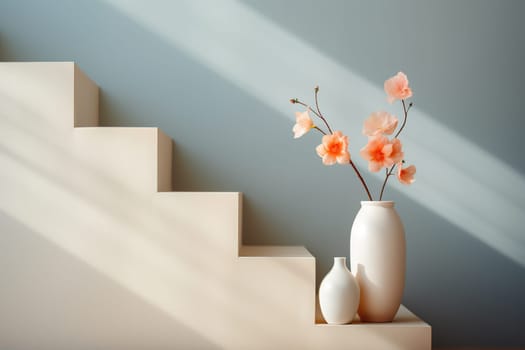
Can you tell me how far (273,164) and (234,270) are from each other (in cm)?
63

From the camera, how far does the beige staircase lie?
2.02 m

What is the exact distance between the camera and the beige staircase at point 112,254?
2.02 metres

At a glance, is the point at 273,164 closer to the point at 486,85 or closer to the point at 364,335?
the point at 364,335

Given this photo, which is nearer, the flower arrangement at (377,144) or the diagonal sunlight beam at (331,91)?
the flower arrangement at (377,144)

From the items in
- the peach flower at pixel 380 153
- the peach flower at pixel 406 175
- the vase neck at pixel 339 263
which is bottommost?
the vase neck at pixel 339 263

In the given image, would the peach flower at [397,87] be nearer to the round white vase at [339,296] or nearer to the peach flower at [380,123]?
the peach flower at [380,123]

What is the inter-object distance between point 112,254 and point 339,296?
811mm

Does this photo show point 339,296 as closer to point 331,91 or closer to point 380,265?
point 380,265

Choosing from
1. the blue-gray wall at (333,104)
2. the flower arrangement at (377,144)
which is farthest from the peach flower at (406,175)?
the blue-gray wall at (333,104)

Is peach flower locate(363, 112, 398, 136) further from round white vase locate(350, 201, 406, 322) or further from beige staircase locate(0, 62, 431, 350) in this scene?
beige staircase locate(0, 62, 431, 350)

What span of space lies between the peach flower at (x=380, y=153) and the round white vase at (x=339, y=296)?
1.26ft

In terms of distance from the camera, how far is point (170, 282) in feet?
6.66

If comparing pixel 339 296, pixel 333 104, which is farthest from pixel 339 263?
pixel 333 104

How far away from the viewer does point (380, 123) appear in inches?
80.3
